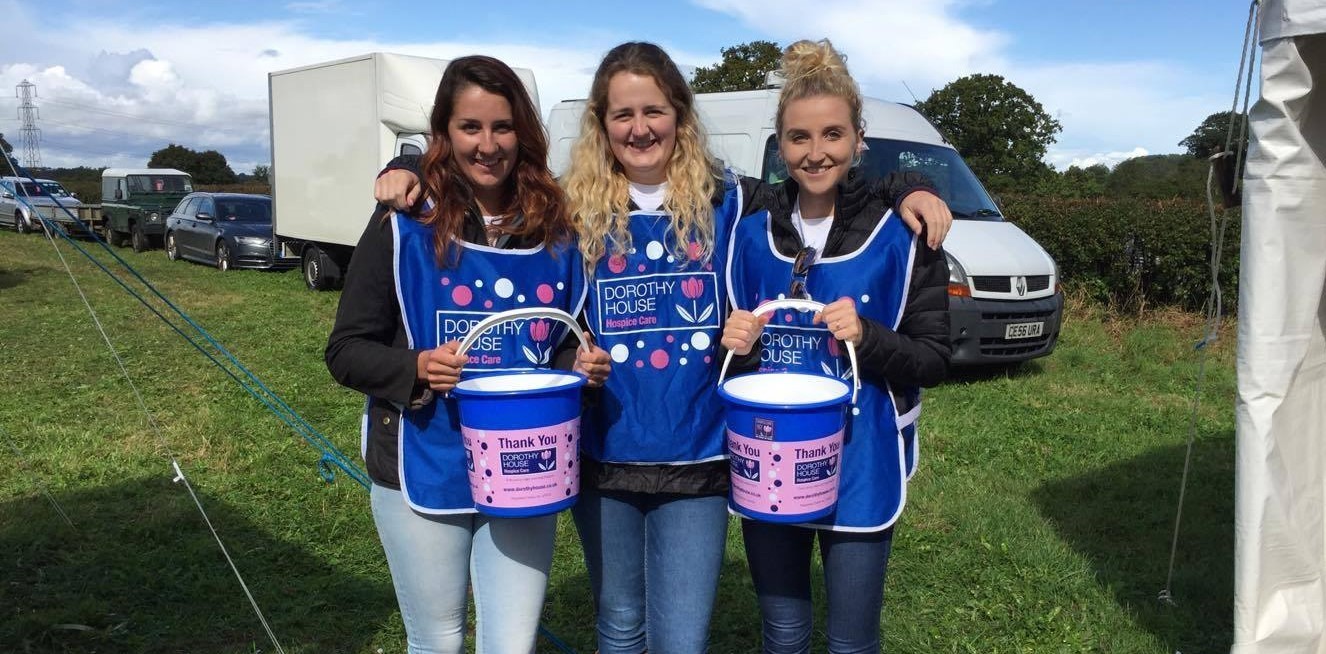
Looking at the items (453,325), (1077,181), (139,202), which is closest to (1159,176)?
(1077,181)

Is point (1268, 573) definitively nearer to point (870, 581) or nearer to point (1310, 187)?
point (1310, 187)

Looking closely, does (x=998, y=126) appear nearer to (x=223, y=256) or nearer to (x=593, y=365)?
(x=223, y=256)

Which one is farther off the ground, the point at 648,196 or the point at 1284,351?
the point at 648,196

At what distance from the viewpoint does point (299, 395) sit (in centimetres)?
737

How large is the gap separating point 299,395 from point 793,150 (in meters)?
6.12

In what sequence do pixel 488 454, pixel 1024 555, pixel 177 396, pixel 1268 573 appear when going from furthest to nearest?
pixel 177 396 < pixel 1024 555 < pixel 1268 573 < pixel 488 454

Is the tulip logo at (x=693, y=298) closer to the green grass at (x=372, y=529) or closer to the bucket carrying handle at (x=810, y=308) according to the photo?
the bucket carrying handle at (x=810, y=308)

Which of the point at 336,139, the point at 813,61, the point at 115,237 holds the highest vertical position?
the point at 336,139

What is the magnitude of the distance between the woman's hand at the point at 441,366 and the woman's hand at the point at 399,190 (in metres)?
0.33

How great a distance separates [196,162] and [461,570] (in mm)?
70430

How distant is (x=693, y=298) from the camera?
220cm

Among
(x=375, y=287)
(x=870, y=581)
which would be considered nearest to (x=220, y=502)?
(x=375, y=287)

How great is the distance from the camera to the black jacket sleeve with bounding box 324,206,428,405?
2014 millimetres

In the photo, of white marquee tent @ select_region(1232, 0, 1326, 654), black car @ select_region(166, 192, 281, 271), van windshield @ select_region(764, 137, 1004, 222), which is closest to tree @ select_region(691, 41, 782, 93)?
black car @ select_region(166, 192, 281, 271)
